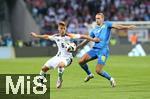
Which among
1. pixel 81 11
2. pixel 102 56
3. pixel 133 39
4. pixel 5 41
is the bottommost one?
pixel 5 41

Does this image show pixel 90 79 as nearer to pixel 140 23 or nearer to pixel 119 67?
pixel 119 67

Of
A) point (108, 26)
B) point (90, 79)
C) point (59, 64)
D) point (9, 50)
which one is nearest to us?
point (59, 64)

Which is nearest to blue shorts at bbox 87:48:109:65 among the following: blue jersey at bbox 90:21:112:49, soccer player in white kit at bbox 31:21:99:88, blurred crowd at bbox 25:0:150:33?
blue jersey at bbox 90:21:112:49

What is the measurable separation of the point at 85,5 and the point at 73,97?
30733mm

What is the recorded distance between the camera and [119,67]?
93.4 feet

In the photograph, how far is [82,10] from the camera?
147ft

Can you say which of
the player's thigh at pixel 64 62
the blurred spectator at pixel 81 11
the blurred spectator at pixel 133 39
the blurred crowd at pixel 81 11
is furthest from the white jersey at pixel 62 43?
the blurred spectator at pixel 81 11

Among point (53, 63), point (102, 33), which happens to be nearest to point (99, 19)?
point (102, 33)

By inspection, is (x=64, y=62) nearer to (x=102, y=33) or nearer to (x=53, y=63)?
(x=53, y=63)

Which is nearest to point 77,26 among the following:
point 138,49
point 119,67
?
point 138,49

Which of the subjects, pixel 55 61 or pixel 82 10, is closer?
pixel 55 61

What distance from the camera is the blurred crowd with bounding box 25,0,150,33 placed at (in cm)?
4391

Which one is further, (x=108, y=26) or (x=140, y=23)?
(x=140, y=23)

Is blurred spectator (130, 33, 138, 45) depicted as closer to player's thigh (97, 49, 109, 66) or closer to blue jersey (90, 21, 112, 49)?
blue jersey (90, 21, 112, 49)
